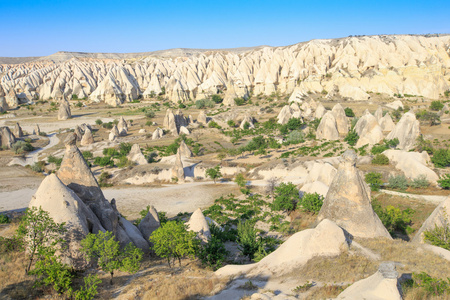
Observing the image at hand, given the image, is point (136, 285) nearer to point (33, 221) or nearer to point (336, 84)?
point (33, 221)

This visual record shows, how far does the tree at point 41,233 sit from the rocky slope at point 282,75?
178 ft

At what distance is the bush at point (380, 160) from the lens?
2409cm

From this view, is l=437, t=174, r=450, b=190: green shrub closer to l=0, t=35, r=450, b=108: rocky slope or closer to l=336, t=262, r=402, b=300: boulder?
l=336, t=262, r=402, b=300: boulder

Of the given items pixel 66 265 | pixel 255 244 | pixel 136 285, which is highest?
pixel 66 265

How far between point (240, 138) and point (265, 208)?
22.3m

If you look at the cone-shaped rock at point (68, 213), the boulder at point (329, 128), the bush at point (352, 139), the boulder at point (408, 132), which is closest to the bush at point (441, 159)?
the boulder at point (408, 132)

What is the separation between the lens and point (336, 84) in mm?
62219

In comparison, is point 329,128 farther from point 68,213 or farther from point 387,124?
point 68,213

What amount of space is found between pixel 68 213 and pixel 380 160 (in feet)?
72.0

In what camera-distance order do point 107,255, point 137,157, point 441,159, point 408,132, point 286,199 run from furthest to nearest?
point 137,157 < point 408,132 < point 441,159 < point 286,199 < point 107,255

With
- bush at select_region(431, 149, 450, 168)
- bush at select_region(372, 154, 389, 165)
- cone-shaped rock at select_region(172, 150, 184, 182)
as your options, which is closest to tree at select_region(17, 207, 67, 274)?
Answer: cone-shaped rock at select_region(172, 150, 184, 182)

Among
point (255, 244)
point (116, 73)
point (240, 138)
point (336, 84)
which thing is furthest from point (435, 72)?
point (116, 73)

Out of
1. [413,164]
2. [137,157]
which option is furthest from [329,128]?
[137,157]

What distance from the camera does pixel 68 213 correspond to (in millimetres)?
9875
